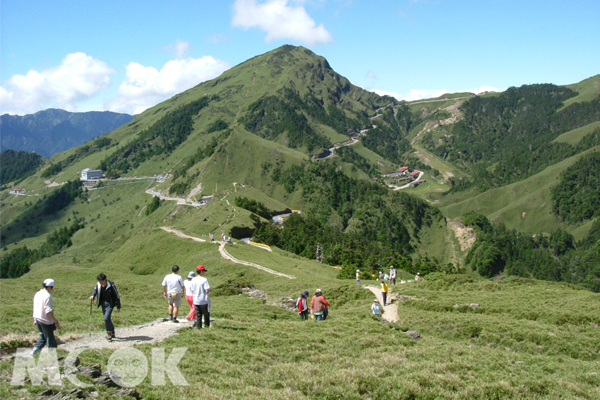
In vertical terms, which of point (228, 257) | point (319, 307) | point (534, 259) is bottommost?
point (534, 259)

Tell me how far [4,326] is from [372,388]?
19549mm

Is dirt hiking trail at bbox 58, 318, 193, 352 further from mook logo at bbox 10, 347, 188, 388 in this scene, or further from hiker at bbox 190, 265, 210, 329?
hiker at bbox 190, 265, 210, 329

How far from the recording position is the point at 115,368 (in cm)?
1492

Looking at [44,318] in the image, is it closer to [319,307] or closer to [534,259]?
[319,307]

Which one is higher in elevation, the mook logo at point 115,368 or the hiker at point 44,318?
the hiker at point 44,318

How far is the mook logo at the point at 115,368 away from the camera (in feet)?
44.2

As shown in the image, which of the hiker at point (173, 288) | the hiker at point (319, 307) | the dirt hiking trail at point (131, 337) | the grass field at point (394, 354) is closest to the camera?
the grass field at point (394, 354)

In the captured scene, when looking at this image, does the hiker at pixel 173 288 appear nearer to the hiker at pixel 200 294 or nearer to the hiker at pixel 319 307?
the hiker at pixel 200 294

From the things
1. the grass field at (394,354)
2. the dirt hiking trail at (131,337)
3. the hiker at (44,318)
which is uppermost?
the hiker at (44,318)

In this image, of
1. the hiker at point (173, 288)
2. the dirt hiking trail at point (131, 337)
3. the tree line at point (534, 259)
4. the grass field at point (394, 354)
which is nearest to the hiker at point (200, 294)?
the grass field at point (394, 354)

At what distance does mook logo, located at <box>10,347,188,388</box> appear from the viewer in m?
13.5

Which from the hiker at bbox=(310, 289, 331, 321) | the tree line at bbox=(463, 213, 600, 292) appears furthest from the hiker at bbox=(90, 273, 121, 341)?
the tree line at bbox=(463, 213, 600, 292)

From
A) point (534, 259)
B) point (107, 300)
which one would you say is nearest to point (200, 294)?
point (107, 300)

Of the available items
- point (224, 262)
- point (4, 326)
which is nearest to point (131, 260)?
point (224, 262)
